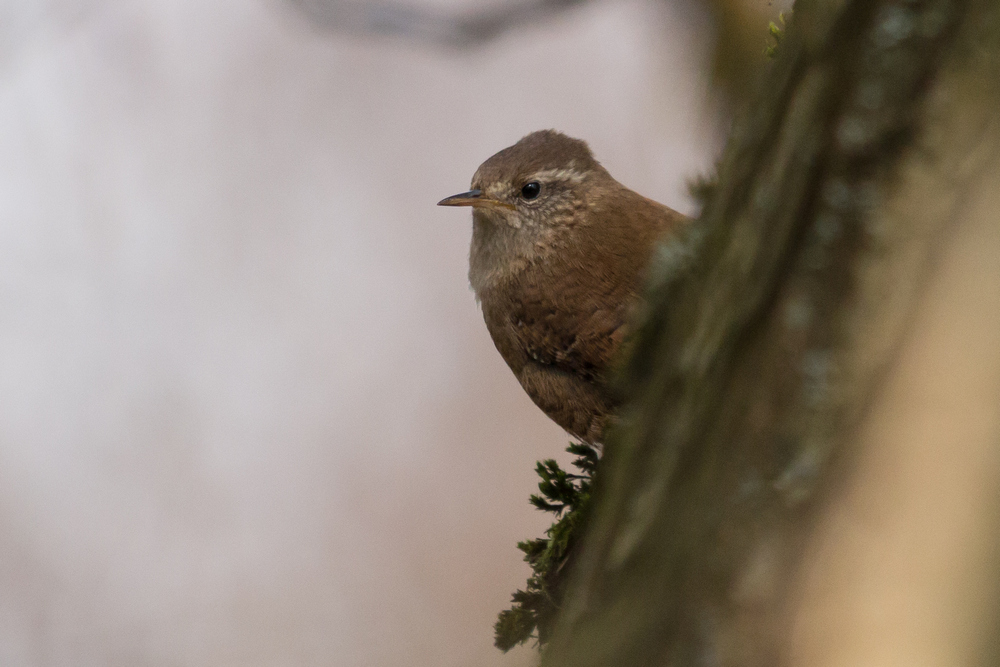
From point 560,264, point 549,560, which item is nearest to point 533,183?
point 560,264

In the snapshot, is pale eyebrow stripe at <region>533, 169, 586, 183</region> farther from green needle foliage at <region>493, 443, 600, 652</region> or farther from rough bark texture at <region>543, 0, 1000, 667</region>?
rough bark texture at <region>543, 0, 1000, 667</region>

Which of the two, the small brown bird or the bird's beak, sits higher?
the bird's beak

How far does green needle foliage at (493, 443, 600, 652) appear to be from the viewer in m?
1.13

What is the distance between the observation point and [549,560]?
114cm

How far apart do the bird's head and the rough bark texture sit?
114cm

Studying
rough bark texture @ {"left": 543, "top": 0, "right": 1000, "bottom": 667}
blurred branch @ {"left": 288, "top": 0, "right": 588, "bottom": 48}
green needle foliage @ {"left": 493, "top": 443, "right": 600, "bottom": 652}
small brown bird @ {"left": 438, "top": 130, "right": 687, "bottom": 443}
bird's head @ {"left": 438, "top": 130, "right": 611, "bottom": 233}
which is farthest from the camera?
blurred branch @ {"left": 288, "top": 0, "right": 588, "bottom": 48}

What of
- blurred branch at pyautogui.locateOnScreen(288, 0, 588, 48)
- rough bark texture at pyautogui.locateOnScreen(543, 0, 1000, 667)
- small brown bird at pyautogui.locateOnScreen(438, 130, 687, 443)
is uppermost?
blurred branch at pyautogui.locateOnScreen(288, 0, 588, 48)

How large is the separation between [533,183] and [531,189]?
0.05 ft

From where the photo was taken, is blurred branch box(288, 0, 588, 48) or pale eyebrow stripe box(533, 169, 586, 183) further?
blurred branch box(288, 0, 588, 48)

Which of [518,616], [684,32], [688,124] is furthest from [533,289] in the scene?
[688,124]

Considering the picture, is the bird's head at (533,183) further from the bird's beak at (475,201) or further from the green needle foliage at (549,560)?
the green needle foliage at (549,560)

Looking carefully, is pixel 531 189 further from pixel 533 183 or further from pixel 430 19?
pixel 430 19

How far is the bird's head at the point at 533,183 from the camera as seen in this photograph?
1.75m

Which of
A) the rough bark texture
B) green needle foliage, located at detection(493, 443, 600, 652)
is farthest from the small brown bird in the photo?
the rough bark texture
